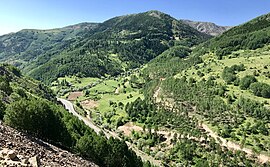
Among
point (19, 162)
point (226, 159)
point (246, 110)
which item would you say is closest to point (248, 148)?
point (226, 159)

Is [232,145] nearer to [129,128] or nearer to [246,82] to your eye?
[129,128]

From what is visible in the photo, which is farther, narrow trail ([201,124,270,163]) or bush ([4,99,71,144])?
narrow trail ([201,124,270,163])

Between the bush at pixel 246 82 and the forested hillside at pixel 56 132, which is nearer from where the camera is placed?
the forested hillside at pixel 56 132

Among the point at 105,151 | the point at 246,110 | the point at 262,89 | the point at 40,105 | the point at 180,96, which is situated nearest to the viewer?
the point at 40,105

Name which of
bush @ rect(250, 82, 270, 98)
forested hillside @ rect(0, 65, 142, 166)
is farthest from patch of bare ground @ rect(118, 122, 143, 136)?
forested hillside @ rect(0, 65, 142, 166)

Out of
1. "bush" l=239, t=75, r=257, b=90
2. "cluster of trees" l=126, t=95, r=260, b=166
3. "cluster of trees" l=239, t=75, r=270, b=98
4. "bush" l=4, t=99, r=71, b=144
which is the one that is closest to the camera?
"bush" l=4, t=99, r=71, b=144

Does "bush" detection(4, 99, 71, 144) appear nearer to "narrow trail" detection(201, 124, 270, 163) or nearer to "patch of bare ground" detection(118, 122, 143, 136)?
"narrow trail" detection(201, 124, 270, 163)

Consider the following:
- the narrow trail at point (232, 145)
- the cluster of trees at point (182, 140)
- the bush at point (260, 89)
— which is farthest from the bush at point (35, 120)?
the bush at point (260, 89)

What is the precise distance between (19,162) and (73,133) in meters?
49.4

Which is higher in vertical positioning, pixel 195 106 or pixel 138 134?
pixel 195 106

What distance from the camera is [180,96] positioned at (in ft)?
600

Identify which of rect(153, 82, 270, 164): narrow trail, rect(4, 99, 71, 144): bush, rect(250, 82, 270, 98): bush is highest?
rect(4, 99, 71, 144): bush

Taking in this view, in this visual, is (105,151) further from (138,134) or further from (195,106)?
(195,106)

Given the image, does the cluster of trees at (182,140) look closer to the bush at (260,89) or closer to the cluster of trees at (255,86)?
the bush at (260,89)
